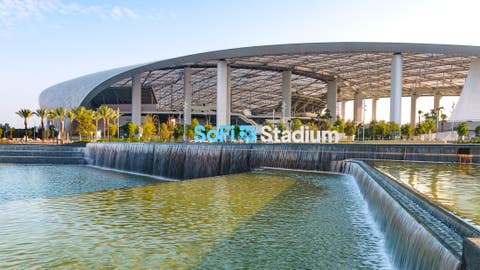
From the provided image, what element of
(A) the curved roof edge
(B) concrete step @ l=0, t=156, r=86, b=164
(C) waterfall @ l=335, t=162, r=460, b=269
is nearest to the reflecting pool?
(C) waterfall @ l=335, t=162, r=460, b=269

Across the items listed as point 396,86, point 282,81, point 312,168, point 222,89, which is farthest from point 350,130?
point 312,168

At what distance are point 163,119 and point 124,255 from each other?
90.3 metres

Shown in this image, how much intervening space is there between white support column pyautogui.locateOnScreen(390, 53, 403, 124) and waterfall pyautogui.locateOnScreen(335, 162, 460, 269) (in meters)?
48.1

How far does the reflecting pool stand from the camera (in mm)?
7625

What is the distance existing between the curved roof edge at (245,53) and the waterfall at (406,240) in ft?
154

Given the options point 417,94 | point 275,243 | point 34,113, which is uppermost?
point 417,94

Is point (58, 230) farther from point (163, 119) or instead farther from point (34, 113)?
point (163, 119)

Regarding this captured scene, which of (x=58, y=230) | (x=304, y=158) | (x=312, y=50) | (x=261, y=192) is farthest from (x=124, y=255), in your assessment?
(x=312, y=50)

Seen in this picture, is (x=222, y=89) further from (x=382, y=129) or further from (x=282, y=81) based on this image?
(x=382, y=129)

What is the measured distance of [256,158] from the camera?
2792 centimetres

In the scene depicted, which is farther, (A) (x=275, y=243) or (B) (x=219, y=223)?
(B) (x=219, y=223)

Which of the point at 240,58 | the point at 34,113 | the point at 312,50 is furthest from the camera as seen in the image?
the point at 34,113

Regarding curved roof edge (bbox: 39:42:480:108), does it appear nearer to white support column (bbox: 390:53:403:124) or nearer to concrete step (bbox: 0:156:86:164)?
white support column (bbox: 390:53:403:124)

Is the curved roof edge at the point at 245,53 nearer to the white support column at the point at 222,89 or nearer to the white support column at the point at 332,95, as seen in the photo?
the white support column at the point at 222,89
